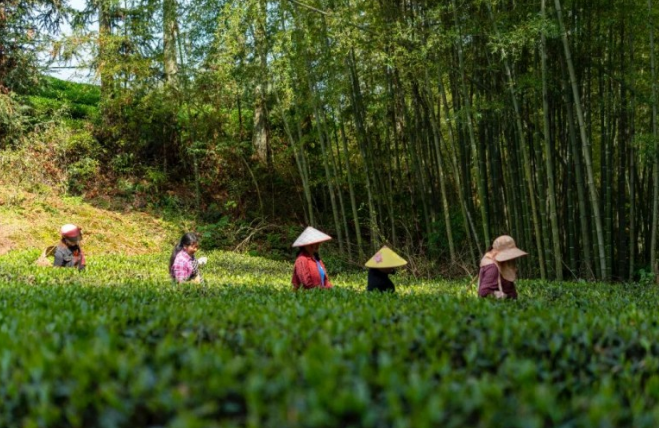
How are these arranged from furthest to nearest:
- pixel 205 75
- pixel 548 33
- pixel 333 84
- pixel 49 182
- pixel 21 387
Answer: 1. pixel 205 75
2. pixel 49 182
3. pixel 333 84
4. pixel 548 33
5. pixel 21 387

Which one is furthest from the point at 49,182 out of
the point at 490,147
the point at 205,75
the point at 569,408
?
the point at 569,408

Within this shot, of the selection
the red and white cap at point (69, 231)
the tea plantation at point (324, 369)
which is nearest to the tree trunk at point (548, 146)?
the tea plantation at point (324, 369)

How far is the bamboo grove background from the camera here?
8148mm

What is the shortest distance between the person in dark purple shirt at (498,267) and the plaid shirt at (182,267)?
126 inches

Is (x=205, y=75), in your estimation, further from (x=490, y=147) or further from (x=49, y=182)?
(x=490, y=147)

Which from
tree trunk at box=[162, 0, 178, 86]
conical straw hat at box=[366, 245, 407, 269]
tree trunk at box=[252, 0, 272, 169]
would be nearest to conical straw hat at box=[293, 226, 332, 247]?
conical straw hat at box=[366, 245, 407, 269]

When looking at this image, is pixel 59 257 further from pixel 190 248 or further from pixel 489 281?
pixel 489 281

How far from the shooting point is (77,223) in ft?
41.9

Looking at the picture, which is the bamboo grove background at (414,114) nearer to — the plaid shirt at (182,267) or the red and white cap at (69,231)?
the plaid shirt at (182,267)

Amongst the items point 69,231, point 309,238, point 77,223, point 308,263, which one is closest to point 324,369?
point 309,238

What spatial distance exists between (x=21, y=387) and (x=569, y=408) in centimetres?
169

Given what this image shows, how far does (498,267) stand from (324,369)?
3056 millimetres

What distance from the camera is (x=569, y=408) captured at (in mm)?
1687

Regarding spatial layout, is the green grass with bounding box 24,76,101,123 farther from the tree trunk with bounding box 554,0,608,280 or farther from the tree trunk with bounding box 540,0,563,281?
the tree trunk with bounding box 554,0,608,280
